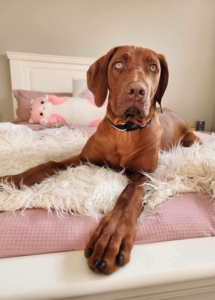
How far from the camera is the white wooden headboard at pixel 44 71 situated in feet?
7.67

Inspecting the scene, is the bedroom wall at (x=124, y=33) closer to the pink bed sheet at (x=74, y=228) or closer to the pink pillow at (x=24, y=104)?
the pink pillow at (x=24, y=104)

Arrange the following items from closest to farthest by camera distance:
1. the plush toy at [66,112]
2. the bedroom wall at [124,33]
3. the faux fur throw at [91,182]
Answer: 1. the faux fur throw at [91,182]
2. the plush toy at [66,112]
3. the bedroom wall at [124,33]

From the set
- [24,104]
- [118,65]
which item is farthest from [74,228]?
[24,104]

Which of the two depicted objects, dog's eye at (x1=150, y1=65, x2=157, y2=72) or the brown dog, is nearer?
the brown dog

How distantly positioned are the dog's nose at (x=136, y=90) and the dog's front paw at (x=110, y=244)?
42cm

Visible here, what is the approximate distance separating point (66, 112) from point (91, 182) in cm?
120

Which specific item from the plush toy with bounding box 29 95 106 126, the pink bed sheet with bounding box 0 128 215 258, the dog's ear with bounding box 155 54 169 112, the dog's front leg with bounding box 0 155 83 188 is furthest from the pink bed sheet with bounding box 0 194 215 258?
the plush toy with bounding box 29 95 106 126

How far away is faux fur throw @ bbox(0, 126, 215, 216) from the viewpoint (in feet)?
2.18

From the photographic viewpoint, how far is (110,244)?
0.53 metres

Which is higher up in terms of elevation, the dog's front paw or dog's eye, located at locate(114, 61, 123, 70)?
dog's eye, located at locate(114, 61, 123, 70)

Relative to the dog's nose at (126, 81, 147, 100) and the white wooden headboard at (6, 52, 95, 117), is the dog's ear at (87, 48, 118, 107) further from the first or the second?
the white wooden headboard at (6, 52, 95, 117)

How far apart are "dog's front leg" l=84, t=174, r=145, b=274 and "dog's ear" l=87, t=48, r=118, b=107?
19.1 inches

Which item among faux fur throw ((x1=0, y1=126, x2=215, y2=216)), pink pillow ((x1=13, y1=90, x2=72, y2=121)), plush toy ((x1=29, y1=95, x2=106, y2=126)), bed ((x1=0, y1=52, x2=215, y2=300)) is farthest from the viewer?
pink pillow ((x1=13, y1=90, x2=72, y2=121))

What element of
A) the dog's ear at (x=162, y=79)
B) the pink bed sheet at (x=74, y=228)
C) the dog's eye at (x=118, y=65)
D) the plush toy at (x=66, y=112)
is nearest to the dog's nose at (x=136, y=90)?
the dog's eye at (x=118, y=65)
